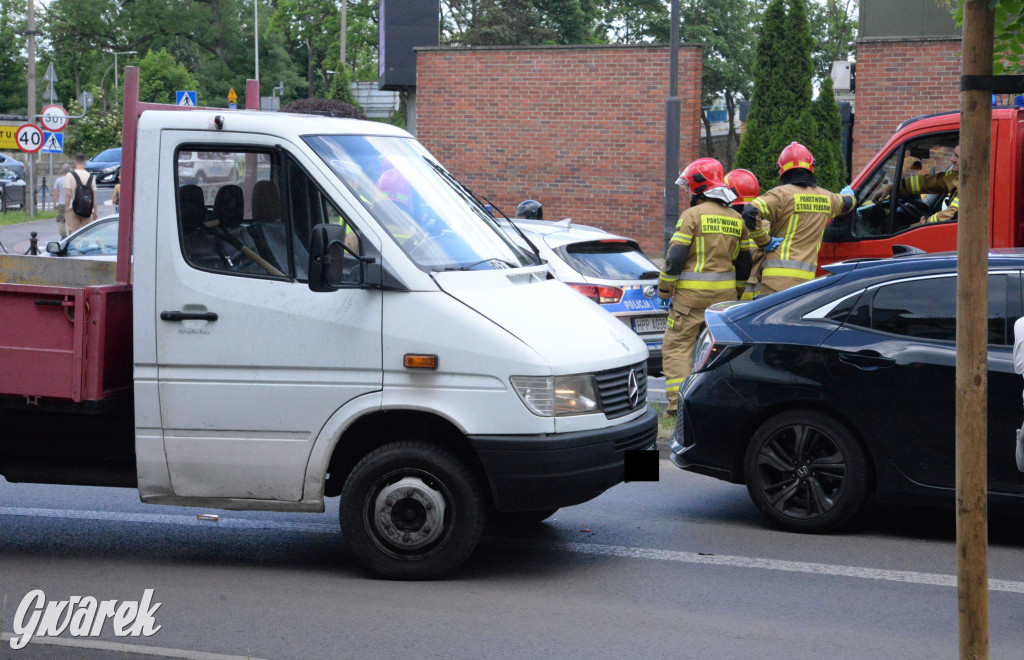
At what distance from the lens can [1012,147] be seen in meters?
8.95

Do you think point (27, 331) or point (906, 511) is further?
point (906, 511)

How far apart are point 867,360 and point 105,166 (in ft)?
144

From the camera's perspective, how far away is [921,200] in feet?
31.9

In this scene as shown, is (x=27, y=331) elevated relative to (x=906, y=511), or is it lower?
elevated

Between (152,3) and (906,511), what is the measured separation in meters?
81.3

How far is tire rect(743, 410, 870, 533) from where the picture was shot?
659 centimetres

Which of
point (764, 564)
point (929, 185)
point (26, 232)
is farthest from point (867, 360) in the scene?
point (26, 232)

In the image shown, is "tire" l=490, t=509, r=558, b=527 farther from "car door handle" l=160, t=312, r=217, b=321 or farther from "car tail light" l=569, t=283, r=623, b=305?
"car tail light" l=569, t=283, r=623, b=305

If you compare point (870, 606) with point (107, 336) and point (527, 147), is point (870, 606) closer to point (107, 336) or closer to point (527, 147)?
point (107, 336)

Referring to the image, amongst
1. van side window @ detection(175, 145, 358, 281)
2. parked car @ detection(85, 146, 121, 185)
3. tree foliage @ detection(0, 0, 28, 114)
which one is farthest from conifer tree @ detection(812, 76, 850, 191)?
tree foliage @ detection(0, 0, 28, 114)

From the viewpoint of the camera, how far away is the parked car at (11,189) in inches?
1495

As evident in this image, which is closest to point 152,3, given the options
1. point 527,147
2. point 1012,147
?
point 527,147

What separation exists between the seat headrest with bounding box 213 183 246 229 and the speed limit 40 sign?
21825 millimetres

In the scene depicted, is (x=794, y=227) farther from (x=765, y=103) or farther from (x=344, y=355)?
(x=765, y=103)
